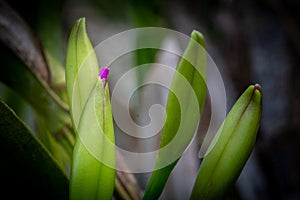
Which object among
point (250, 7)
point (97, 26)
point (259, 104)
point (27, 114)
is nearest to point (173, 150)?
point (259, 104)

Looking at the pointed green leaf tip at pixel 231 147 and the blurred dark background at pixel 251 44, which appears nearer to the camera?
the pointed green leaf tip at pixel 231 147

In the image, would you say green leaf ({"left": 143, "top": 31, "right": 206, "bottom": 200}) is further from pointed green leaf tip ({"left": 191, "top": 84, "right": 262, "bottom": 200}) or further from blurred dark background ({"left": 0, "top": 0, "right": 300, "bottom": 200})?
blurred dark background ({"left": 0, "top": 0, "right": 300, "bottom": 200})

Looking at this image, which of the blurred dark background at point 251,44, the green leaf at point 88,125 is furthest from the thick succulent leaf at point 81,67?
the blurred dark background at point 251,44

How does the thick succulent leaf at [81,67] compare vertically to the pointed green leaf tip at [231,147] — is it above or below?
above

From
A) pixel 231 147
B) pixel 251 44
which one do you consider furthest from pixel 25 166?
pixel 251 44

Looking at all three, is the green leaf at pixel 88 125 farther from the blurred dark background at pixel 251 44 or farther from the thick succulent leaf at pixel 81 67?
the blurred dark background at pixel 251 44

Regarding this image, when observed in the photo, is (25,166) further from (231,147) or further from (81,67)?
(231,147)

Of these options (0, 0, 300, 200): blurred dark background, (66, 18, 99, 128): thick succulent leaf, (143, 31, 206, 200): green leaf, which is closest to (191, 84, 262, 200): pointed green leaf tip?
(143, 31, 206, 200): green leaf
